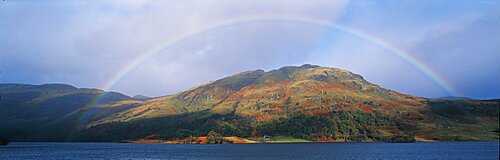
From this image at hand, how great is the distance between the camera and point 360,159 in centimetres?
15288

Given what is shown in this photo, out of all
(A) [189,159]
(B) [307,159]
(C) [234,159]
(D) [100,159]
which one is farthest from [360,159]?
(D) [100,159]

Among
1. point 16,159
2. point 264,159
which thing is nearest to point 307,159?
point 264,159

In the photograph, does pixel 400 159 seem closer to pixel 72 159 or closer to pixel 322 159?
pixel 322 159

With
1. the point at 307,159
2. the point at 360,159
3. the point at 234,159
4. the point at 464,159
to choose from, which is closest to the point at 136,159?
the point at 234,159

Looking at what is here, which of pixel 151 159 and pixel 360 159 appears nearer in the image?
pixel 360 159

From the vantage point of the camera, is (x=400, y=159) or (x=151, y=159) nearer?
(x=400, y=159)

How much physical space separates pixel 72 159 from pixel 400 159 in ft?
411

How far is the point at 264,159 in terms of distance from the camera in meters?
161

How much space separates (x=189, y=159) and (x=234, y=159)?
1798 centimetres

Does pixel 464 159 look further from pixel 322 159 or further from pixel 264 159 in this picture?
pixel 264 159

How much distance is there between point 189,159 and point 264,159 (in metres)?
29.6

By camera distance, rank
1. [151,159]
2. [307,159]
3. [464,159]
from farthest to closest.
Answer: [151,159]
[307,159]
[464,159]

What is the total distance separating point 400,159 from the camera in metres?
153

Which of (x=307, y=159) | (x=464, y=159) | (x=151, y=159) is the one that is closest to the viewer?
(x=464, y=159)
